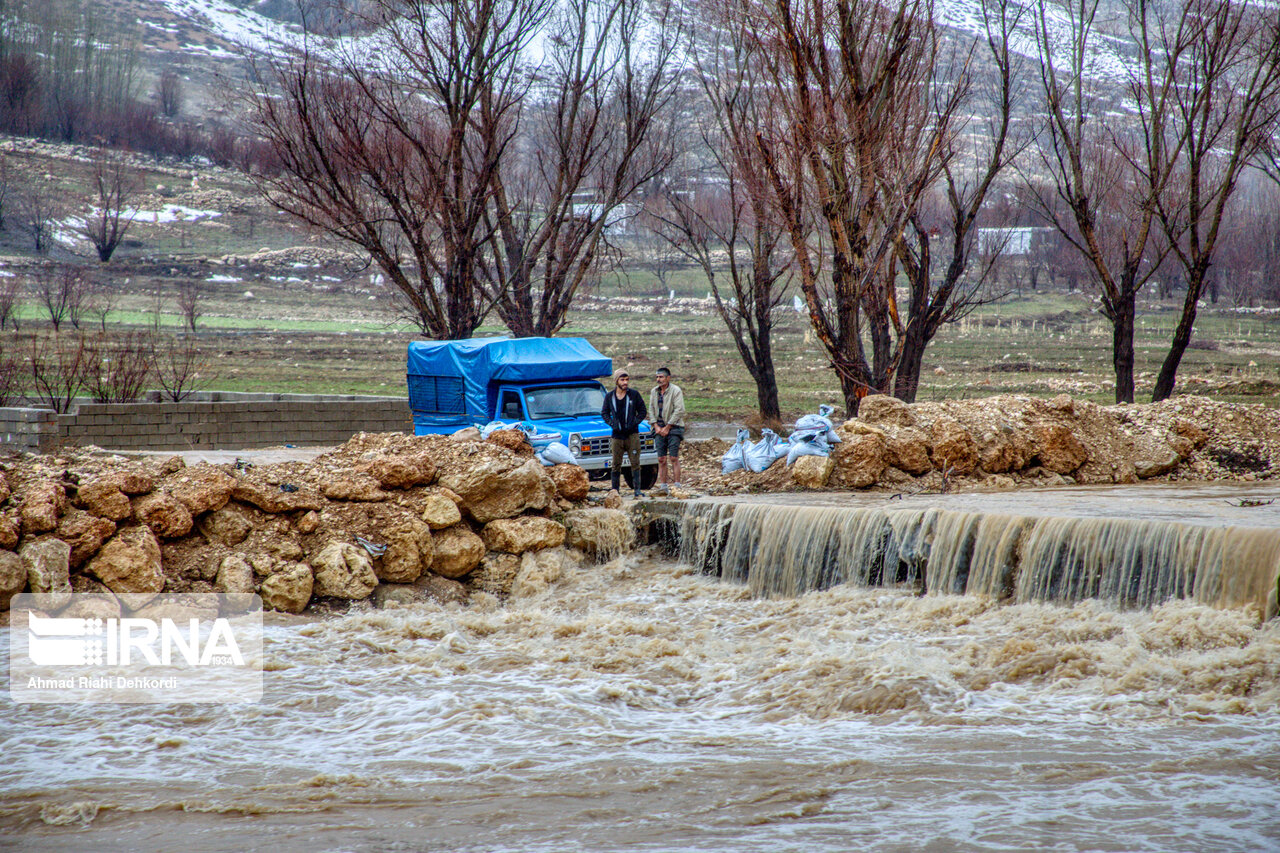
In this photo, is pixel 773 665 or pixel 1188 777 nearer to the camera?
pixel 1188 777

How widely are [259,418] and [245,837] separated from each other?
1555 cm

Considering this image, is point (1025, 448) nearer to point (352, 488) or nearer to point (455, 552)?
point (455, 552)

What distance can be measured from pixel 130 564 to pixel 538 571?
4511mm

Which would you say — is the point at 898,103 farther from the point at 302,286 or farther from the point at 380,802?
the point at 302,286

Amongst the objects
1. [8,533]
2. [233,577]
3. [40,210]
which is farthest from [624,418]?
[40,210]

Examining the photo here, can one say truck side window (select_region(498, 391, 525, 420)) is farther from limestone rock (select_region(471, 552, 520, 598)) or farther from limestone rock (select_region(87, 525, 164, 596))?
limestone rock (select_region(87, 525, 164, 596))

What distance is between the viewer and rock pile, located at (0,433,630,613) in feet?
35.4

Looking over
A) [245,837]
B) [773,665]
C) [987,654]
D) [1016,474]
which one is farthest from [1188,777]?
[1016,474]

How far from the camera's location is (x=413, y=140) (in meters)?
21.6

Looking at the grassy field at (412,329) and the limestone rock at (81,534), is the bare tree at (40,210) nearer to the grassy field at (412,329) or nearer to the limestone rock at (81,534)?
the grassy field at (412,329)

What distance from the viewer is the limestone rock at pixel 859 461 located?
47.9 ft

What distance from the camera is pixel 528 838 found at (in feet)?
18.7

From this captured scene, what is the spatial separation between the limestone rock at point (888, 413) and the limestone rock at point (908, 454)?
45 cm

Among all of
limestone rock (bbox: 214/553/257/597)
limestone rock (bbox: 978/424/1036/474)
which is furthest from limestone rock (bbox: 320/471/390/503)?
limestone rock (bbox: 978/424/1036/474)
